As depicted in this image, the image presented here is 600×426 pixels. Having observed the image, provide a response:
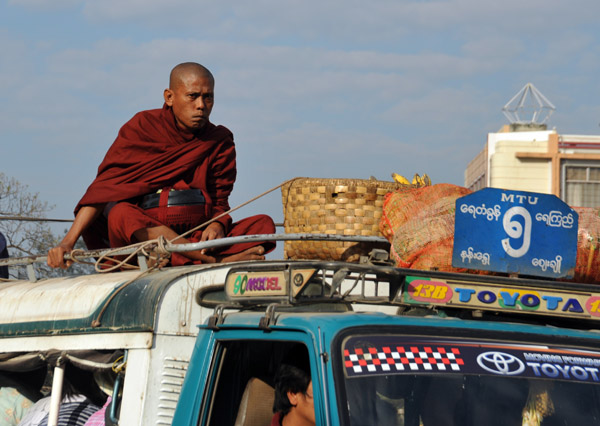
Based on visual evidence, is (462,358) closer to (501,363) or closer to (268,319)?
(501,363)

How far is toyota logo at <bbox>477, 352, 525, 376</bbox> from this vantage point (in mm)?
2867

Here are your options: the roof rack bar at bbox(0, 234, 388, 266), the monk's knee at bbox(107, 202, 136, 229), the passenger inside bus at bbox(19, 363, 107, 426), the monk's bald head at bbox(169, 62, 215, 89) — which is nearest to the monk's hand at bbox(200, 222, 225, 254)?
the monk's knee at bbox(107, 202, 136, 229)

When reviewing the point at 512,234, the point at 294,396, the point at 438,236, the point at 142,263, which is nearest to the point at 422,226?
the point at 438,236

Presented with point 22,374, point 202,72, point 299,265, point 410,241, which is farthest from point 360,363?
point 202,72

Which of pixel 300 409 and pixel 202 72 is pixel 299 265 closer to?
pixel 300 409

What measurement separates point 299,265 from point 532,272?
0.92m

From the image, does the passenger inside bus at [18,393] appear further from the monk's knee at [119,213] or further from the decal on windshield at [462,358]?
the decal on windshield at [462,358]

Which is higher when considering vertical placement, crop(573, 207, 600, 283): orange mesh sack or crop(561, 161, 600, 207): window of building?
crop(561, 161, 600, 207): window of building

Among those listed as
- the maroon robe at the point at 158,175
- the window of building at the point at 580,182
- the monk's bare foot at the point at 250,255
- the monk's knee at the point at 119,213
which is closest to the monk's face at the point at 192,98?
the maroon robe at the point at 158,175

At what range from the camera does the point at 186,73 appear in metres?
5.44

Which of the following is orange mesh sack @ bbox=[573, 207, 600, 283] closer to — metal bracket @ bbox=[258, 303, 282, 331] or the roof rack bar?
the roof rack bar

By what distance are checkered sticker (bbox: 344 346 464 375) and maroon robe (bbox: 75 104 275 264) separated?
2.39 meters

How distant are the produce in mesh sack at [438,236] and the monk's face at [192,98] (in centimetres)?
176

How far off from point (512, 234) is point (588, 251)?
23.0 inches
